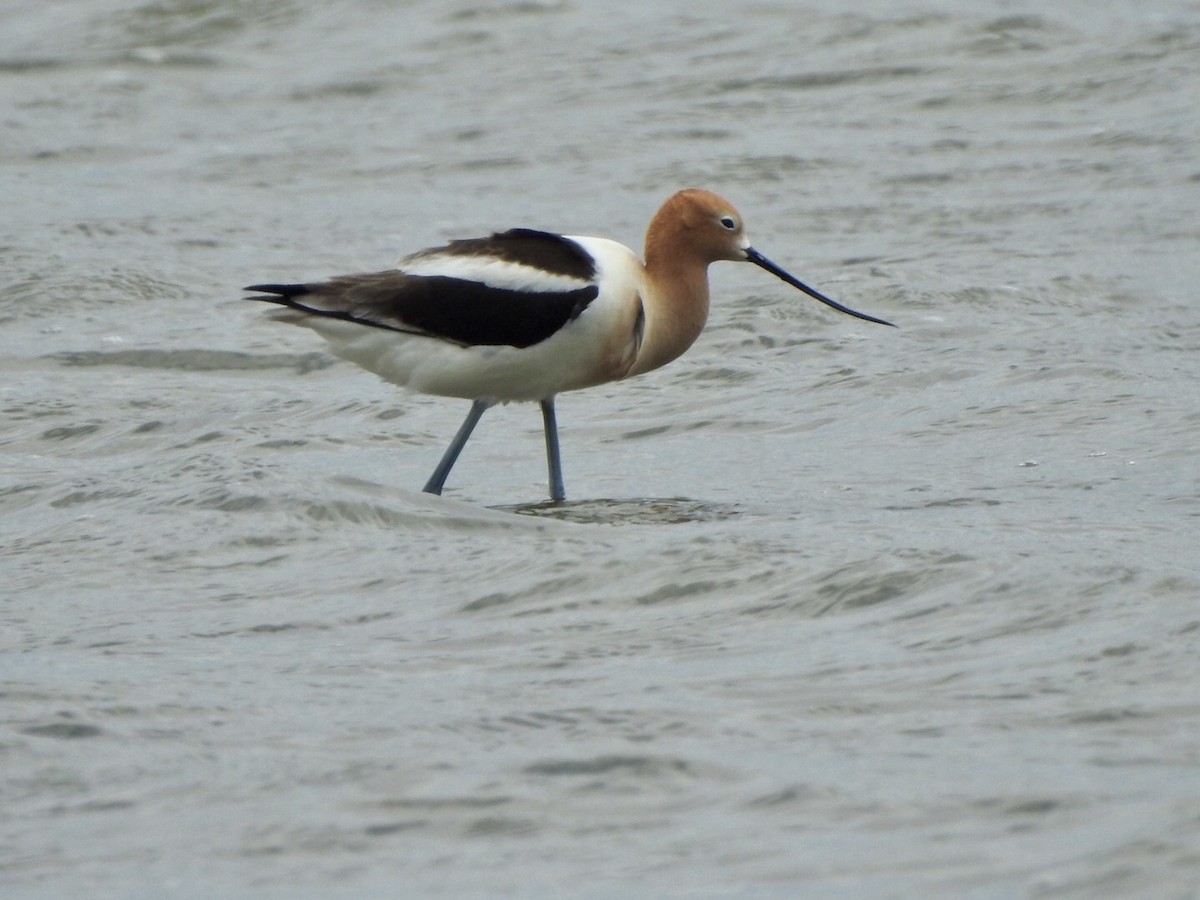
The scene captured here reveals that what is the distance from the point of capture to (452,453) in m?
7.44

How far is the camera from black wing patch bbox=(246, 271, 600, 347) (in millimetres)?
7188

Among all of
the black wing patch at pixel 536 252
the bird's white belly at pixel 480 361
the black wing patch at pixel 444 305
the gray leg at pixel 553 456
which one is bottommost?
the gray leg at pixel 553 456

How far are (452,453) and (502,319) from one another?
1.81ft

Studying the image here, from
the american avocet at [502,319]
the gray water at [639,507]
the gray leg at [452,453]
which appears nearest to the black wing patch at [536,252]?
the american avocet at [502,319]

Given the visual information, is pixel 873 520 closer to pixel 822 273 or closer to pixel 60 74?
pixel 822 273

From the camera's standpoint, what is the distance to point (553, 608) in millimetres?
5699

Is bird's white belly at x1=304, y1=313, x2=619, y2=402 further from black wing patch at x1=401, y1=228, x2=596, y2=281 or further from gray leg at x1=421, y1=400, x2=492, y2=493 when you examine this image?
black wing patch at x1=401, y1=228, x2=596, y2=281

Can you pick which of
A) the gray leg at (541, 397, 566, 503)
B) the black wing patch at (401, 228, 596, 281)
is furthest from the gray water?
the black wing patch at (401, 228, 596, 281)

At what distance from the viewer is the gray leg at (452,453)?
7.38m

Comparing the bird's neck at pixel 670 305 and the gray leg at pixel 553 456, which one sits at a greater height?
the bird's neck at pixel 670 305

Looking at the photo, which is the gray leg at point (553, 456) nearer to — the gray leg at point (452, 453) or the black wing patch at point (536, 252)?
the gray leg at point (452, 453)

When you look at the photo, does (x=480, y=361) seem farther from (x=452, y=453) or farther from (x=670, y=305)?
(x=670, y=305)

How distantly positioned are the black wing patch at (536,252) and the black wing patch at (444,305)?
40mm

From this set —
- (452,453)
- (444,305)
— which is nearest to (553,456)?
(452,453)
